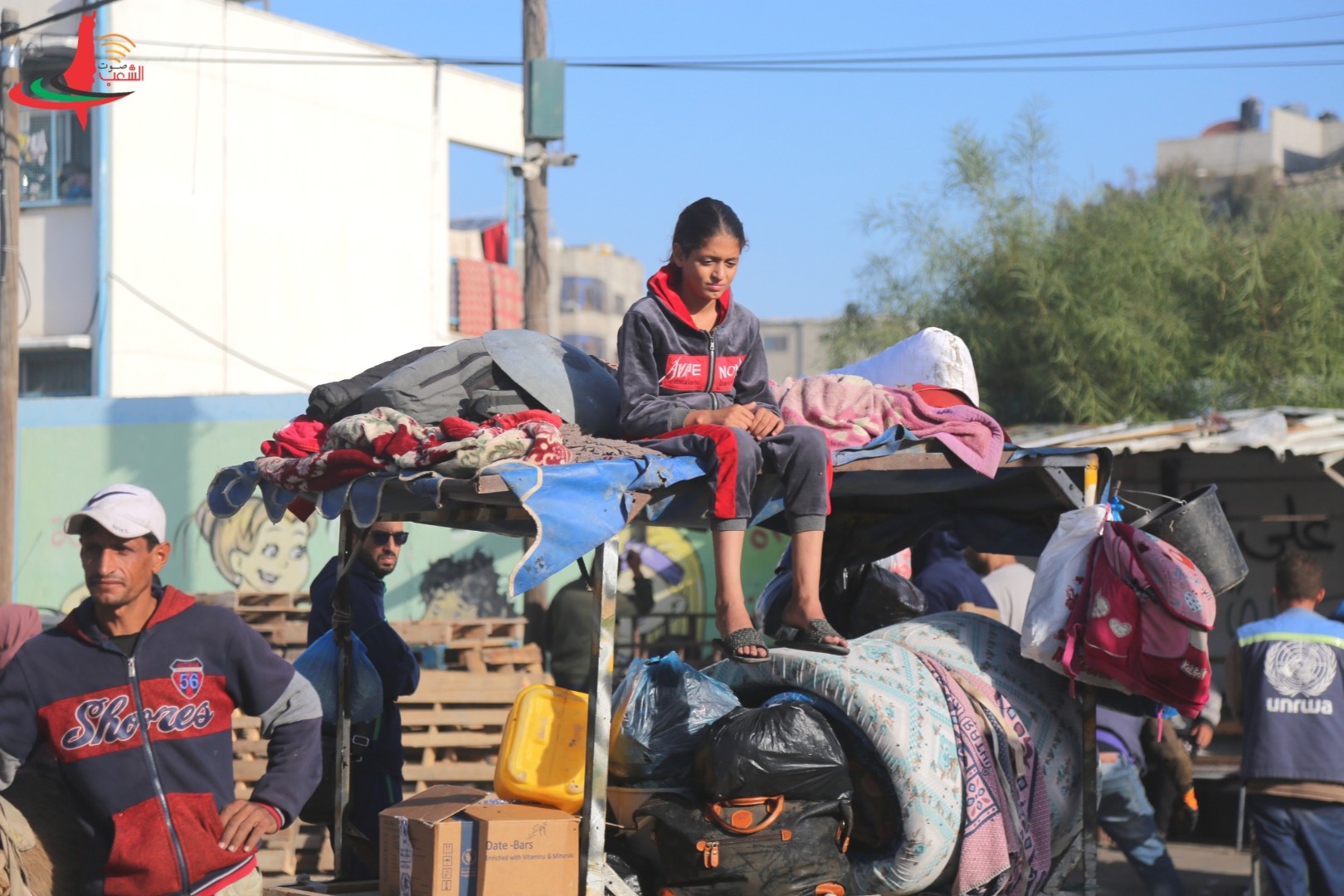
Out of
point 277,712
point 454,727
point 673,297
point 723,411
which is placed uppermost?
point 673,297

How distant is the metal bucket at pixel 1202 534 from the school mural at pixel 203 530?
1037cm

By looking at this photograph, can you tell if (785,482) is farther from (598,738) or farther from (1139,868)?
(1139,868)

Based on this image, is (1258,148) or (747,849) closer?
(747,849)

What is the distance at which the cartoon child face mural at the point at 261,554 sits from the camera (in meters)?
15.8

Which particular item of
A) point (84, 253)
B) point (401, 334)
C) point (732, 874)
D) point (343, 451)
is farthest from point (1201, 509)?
point (401, 334)

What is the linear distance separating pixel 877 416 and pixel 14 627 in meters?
3.84

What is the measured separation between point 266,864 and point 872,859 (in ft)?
16.7

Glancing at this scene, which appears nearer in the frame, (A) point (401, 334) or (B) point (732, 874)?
(B) point (732, 874)

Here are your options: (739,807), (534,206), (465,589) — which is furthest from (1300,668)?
(465,589)

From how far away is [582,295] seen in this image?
69.8m

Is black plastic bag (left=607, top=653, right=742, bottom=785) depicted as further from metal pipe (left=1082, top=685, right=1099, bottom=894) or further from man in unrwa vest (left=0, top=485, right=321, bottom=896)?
metal pipe (left=1082, top=685, right=1099, bottom=894)

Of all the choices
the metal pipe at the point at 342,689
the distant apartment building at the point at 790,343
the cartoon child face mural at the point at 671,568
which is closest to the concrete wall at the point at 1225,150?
the distant apartment building at the point at 790,343

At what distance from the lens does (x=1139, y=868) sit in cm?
704

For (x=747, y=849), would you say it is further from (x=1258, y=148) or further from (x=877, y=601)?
(x=1258, y=148)
